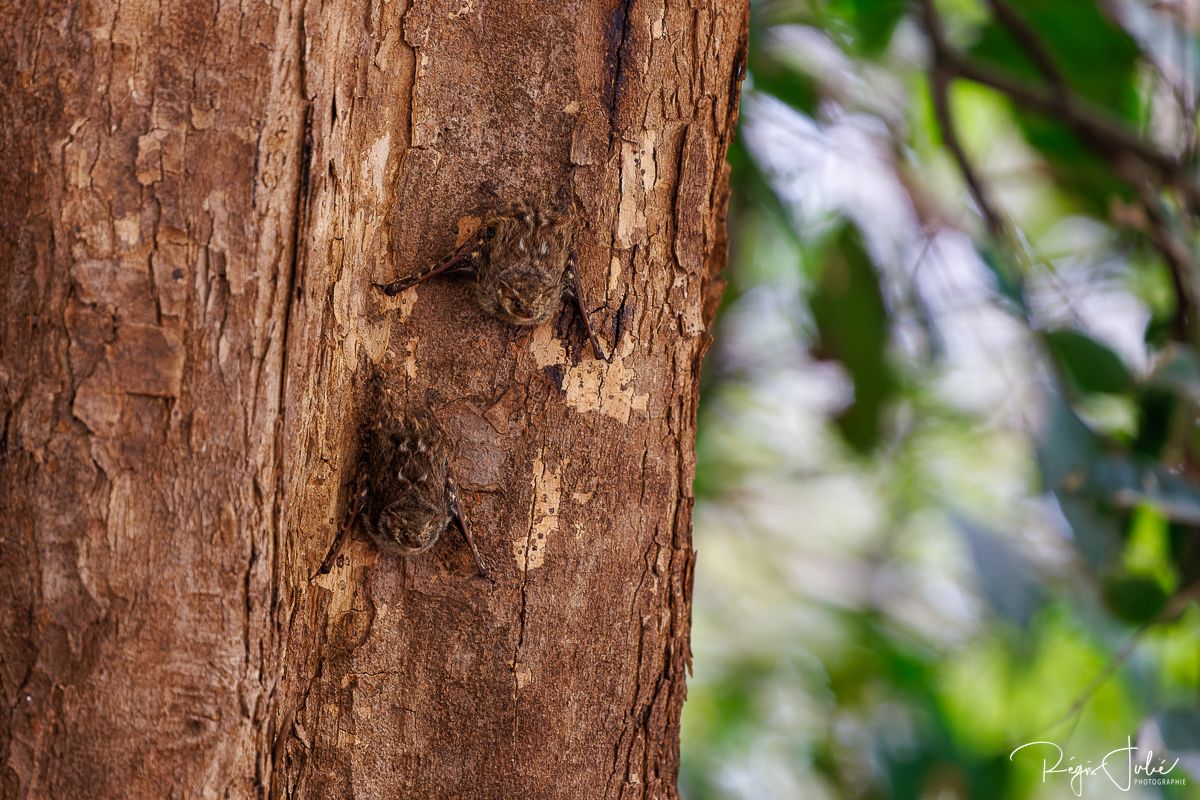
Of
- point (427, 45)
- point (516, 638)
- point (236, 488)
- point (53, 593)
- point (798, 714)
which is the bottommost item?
point (798, 714)

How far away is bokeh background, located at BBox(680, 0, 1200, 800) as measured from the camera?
297cm

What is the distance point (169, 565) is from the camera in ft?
4.05

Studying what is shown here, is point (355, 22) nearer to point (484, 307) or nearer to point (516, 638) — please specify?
point (484, 307)

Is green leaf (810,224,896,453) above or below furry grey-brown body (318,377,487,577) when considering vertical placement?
above

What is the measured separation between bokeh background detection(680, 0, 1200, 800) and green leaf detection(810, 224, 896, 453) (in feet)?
0.03

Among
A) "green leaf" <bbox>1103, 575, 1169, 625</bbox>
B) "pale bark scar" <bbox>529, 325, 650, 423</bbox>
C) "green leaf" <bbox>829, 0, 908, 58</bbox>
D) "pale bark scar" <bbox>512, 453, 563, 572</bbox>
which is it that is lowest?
"green leaf" <bbox>1103, 575, 1169, 625</bbox>

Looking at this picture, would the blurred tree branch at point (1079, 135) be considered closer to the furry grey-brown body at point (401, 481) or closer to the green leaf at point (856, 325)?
the green leaf at point (856, 325)

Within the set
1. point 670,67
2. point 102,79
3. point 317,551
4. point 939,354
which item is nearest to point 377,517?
point 317,551

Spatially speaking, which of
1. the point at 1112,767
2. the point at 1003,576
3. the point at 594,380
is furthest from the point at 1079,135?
the point at 594,380

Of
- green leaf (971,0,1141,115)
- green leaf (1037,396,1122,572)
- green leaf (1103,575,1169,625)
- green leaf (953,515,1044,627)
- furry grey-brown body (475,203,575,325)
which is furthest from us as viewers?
green leaf (971,0,1141,115)

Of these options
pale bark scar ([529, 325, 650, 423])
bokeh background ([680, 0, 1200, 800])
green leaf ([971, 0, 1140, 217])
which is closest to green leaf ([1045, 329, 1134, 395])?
bokeh background ([680, 0, 1200, 800])

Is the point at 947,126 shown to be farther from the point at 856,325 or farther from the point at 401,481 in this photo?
Result: the point at 401,481

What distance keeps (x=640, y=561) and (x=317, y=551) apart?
0.49 metres

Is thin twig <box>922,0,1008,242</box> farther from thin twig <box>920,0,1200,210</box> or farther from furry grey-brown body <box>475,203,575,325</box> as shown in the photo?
furry grey-brown body <box>475,203,575,325</box>
